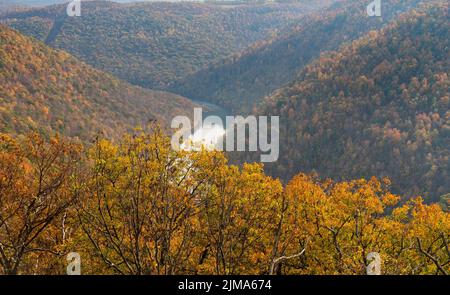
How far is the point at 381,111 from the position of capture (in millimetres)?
151000

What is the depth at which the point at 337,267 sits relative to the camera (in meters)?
27.7

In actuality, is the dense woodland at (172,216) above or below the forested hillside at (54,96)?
below

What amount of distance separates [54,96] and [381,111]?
352ft

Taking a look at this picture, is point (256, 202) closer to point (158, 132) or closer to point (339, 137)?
point (158, 132)

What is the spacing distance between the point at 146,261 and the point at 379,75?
6233 inches

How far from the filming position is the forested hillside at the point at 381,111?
410 feet

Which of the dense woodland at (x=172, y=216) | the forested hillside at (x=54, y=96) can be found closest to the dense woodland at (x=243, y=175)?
the dense woodland at (x=172, y=216)

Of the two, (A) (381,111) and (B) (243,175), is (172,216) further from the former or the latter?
(A) (381,111)

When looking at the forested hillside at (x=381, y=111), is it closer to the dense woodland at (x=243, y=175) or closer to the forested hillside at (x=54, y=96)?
the dense woodland at (x=243, y=175)

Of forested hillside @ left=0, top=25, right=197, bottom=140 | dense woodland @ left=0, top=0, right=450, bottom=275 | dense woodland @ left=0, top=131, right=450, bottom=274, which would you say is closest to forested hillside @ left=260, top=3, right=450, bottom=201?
dense woodland @ left=0, top=0, right=450, bottom=275

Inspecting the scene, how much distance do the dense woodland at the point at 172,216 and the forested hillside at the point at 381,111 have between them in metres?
88.1

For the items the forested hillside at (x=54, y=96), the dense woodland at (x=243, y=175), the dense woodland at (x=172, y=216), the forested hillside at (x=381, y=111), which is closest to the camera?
the dense woodland at (x=172, y=216)
